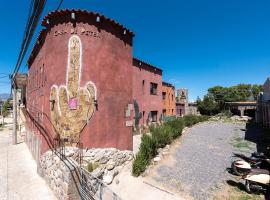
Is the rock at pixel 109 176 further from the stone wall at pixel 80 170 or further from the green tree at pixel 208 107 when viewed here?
the green tree at pixel 208 107

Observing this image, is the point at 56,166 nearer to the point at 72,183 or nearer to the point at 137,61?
the point at 72,183

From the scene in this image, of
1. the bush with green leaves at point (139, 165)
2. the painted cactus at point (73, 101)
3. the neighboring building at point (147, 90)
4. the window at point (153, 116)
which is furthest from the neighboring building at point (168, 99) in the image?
the painted cactus at point (73, 101)

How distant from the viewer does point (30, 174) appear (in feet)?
39.0

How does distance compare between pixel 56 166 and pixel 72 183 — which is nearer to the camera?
pixel 72 183

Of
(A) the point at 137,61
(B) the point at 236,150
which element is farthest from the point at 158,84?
(B) the point at 236,150

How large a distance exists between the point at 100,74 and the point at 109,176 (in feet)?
18.9

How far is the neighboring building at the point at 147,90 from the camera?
22.2 meters

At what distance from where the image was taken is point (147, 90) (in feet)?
79.4

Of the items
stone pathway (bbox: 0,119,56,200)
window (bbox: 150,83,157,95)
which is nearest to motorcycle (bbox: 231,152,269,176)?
stone pathway (bbox: 0,119,56,200)

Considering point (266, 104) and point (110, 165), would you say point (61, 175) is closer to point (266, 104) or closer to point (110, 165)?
point (110, 165)

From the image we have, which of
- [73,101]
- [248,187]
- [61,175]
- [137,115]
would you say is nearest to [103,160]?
[61,175]

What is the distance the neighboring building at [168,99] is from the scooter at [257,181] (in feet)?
69.0

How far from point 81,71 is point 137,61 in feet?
39.5

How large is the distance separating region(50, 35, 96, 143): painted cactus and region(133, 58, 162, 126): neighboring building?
10.9 meters
